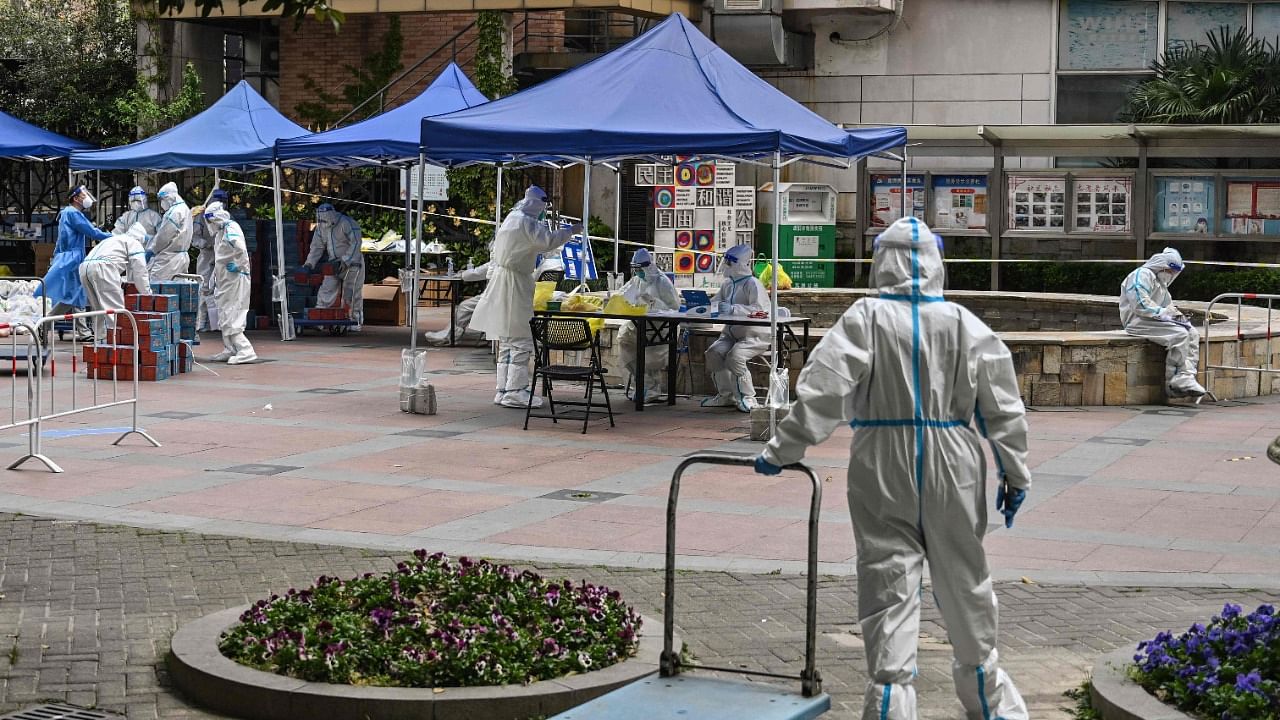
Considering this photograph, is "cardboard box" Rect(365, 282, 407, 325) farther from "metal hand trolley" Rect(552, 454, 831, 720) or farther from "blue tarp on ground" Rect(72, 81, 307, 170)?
"metal hand trolley" Rect(552, 454, 831, 720)

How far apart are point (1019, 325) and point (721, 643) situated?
1443cm

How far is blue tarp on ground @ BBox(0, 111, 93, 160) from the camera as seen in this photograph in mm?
25438

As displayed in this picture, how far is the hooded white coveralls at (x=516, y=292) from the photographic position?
14.3 meters

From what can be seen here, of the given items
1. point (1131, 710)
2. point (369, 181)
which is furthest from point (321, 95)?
point (1131, 710)

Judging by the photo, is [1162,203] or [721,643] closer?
[721,643]

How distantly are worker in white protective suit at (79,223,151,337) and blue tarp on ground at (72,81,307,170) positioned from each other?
3.46 m

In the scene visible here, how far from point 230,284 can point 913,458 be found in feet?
48.3

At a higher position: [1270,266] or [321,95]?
[321,95]

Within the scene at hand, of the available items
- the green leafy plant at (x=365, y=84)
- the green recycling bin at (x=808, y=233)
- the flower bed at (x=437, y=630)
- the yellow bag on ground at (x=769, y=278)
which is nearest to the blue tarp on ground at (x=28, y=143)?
the green leafy plant at (x=365, y=84)

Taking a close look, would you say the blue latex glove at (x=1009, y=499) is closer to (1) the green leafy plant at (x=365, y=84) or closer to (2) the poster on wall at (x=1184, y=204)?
(2) the poster on wall at (x=1184, y=204)

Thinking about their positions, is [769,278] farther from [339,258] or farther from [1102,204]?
[1102,204]

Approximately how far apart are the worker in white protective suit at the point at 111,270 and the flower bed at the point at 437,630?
12.3 m

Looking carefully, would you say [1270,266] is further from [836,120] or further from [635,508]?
[635,508]

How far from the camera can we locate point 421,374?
14.0 meters
